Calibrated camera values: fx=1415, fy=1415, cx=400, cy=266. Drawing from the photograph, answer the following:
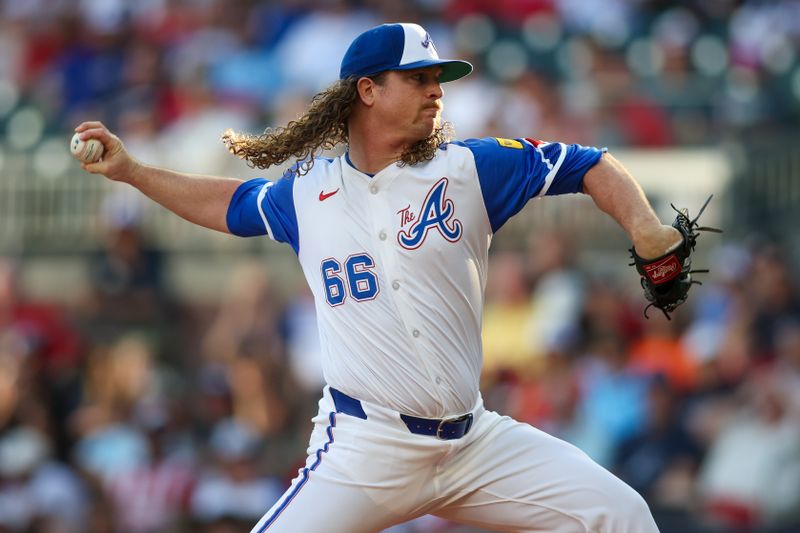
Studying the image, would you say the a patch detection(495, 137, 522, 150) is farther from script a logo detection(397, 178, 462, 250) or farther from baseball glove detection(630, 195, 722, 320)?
baseball glove detection(630, 195, 722, 320)

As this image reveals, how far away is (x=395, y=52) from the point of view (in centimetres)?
524

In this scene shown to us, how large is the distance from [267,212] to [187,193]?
1.08 ft

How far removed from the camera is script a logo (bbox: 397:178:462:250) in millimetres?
5176

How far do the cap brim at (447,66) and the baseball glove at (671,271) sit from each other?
956mm

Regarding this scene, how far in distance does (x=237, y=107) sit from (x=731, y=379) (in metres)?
5.98

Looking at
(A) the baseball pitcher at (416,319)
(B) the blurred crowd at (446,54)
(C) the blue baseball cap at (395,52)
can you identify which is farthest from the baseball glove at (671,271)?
(B) the blurred crowd at (446,54)

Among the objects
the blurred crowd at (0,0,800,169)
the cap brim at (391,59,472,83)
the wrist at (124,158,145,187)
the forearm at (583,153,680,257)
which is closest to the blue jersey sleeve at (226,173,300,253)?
the wrist at (124,158,145,187)

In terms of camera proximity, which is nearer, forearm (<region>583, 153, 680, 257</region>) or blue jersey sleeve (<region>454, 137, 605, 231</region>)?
forearm (<region>583, 153, 680, 257</region>)

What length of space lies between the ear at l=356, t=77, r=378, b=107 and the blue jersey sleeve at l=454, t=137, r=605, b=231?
0.42 meters

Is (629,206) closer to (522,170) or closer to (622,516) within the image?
(522,170)

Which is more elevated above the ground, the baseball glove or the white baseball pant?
the baseball glove

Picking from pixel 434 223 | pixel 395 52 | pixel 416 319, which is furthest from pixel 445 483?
pixel 395 52

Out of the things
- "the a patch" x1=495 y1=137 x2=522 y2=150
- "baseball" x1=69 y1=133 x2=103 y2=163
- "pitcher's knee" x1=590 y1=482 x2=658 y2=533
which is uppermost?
"the a patch" x1=495 y1=137 x2=522 y2=150

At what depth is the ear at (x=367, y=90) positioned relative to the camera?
534 centimetres
